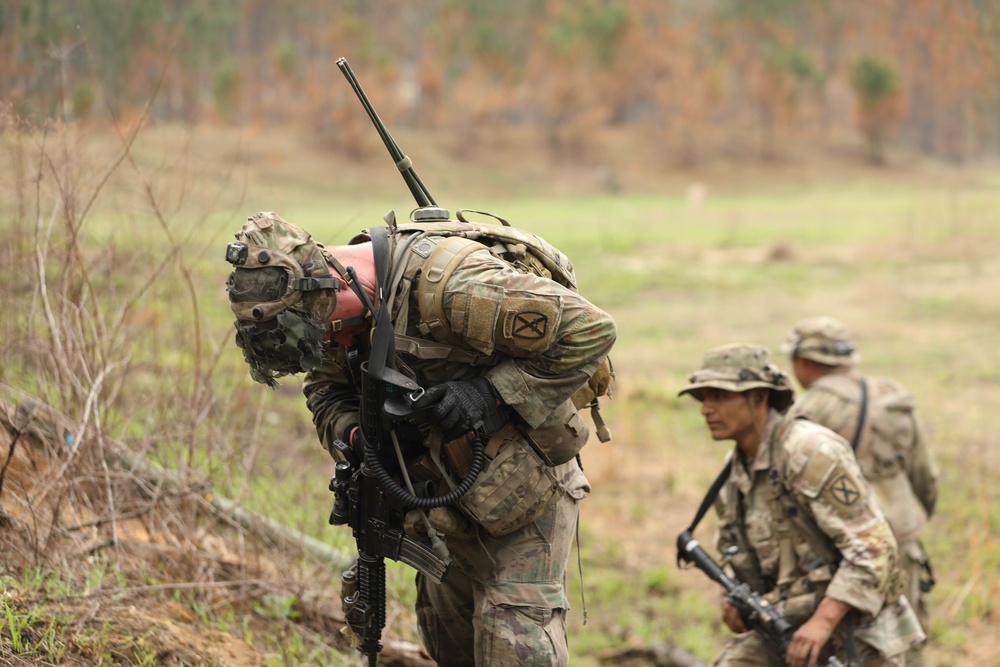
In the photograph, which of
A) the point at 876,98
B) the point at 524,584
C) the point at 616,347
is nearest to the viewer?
the point at 524,584

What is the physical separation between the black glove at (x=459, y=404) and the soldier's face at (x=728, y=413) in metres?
1.51

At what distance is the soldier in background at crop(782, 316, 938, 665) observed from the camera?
4984mm

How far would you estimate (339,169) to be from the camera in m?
33.3

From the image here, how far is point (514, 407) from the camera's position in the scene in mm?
2762

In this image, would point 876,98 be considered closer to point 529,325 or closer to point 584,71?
point 584,71

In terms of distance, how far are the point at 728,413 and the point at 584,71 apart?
39.0m

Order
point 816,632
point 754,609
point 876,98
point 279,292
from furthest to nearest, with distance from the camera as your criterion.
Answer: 1. point 876,98
2. point 754,609
3. point 816,632
4. point 279,292

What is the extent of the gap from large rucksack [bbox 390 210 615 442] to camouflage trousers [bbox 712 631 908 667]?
1329mm

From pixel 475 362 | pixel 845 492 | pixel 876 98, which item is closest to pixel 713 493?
pixel 845 492

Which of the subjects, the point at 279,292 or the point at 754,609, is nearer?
the point at 279,292

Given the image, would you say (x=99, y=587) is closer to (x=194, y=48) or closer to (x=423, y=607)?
(x=423, y=607)

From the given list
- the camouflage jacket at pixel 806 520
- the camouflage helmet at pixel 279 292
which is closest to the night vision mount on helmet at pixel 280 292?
the camouflage helmet at pixel 279 292

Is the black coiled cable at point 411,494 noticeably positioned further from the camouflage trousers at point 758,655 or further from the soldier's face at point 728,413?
the camouflage trousers at point 758,655

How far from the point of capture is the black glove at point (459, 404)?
8.70 ft
